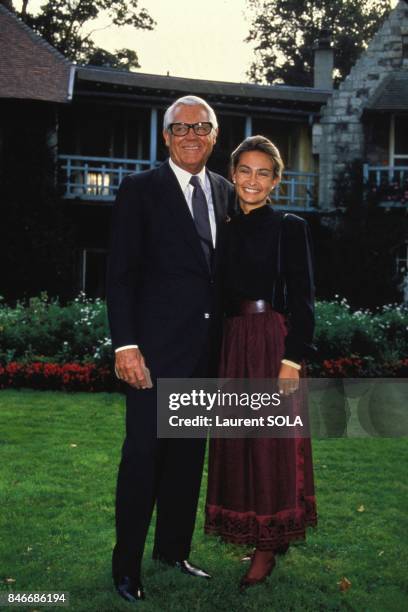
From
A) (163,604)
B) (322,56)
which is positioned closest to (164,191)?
(163,604)

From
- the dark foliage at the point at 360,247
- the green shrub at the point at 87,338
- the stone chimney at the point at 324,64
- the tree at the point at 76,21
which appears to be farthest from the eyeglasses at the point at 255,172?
the tree at the point at 76,21

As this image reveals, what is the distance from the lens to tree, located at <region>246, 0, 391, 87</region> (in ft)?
110

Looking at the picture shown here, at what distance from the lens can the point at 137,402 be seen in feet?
12.1

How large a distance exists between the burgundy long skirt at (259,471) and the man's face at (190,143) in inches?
31.8

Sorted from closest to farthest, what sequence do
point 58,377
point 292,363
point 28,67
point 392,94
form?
point 292,363
point 58,377
point 28,67
point 392,94

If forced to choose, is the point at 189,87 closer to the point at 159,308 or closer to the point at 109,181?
the point at 109,181

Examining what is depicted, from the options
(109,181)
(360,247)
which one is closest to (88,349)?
(360,247)

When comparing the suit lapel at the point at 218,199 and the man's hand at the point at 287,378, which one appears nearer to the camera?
the man's hand at the point at 287,378

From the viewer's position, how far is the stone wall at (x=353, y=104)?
19.1m

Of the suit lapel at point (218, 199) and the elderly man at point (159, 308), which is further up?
the suit lapel at point (218, 199)

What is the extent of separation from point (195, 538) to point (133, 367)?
1.52 metres

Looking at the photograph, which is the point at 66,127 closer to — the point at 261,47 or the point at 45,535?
the point at 45,535

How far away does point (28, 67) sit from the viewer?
17.8 metres

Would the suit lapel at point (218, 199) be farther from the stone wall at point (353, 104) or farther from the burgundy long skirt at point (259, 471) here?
the stone wall at point (353, 104)
